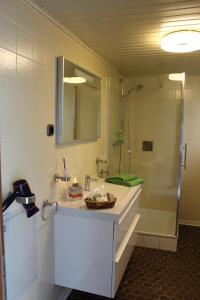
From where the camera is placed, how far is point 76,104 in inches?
82.4

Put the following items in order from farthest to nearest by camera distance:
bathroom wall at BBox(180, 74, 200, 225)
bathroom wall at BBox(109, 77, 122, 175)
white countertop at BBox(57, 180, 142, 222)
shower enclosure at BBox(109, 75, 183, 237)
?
bathroom wall at BBox(180, 74, 200, 225) → shower enclosure at BBox(109, 75, 183, 237) → bathroom wall at BBox(109, 77, 122, 175) → white countertop at BBox(57, 180, 142, 222)

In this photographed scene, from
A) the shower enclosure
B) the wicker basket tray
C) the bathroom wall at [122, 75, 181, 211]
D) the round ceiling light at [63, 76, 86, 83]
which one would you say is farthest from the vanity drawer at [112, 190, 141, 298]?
the bathroom wall at [122, 75, 181, 211]

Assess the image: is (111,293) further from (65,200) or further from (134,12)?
(134,12)

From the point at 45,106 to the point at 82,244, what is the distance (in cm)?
98

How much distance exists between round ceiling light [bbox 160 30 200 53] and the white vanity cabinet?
1266 millimetres

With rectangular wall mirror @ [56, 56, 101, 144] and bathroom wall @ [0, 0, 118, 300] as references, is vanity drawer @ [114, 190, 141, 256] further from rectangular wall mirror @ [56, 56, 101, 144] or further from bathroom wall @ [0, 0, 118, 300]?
rectangular wall mirror @ [56, 56, 101, 144]

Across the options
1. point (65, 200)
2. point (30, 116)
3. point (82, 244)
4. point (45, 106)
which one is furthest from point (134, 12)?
point (82, 244)

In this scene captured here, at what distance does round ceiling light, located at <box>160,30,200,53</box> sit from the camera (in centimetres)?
179

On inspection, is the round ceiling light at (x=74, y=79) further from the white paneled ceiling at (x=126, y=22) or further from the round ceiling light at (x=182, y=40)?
the round ceiling light at (x=182, y=40)

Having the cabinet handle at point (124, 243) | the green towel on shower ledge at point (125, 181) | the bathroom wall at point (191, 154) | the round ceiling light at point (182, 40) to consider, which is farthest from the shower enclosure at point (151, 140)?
the round ceiling light at point (182, 40)

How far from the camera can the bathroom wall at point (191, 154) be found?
348 centimetres

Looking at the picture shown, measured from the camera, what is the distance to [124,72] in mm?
3311

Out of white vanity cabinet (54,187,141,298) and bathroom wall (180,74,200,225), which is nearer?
white vanity cabinet (54,187,141,298)

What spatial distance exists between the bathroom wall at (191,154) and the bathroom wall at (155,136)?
300 mm
